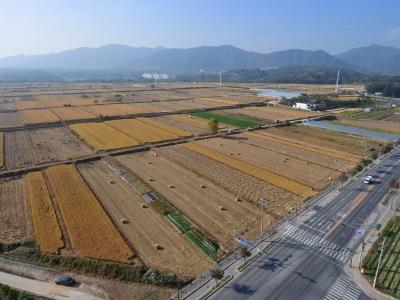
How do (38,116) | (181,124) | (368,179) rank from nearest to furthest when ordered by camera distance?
(368,179) < (181,124) < (38,116)

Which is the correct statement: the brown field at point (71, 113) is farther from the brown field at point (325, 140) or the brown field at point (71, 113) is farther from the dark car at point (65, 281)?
the dark car at point (65, 281)

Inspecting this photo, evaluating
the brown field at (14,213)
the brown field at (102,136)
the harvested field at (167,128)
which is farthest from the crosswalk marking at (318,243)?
the harvested field at (167,128)

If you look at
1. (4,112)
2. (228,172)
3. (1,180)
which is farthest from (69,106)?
(228,172)

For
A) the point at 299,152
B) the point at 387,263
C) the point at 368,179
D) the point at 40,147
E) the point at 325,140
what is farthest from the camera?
the point at 325,140

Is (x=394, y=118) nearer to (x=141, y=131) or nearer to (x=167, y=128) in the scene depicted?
(x=167, y=128)

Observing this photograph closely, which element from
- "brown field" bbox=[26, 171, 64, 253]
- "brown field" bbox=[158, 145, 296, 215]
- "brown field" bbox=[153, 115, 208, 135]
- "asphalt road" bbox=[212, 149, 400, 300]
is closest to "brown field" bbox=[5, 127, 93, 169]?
"brown field" bbox=[26, 171, 64, 253]

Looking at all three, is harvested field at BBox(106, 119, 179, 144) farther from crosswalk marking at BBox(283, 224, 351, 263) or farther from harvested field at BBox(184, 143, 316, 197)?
crosswalk marking at BBox(283, 224, 351, 263)

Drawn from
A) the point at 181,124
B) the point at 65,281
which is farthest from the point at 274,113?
the point at 65,281
